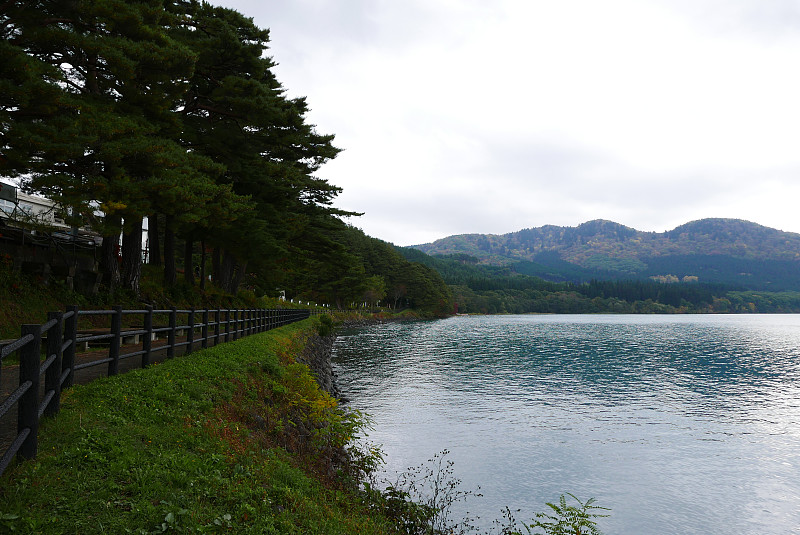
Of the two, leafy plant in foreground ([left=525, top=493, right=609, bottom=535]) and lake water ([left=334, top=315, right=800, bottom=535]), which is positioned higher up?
leafy plant in foreground ([left=525, top=493, right=609, bottom=535])

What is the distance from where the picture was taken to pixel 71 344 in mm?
8141

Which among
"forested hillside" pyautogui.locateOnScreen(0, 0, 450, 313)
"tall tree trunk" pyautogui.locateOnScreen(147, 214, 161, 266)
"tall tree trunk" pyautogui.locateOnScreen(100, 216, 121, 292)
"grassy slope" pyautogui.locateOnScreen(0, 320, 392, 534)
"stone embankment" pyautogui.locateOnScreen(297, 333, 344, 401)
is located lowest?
"stone embankment" pyautogui.locateOnScreen(297, 333, 344, 401)

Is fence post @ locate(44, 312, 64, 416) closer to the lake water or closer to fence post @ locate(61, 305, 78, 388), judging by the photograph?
fence post @ locate(61, 305, 78, 388)

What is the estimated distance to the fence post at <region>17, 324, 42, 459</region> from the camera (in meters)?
5.93

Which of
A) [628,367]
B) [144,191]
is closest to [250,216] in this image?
[144,191]

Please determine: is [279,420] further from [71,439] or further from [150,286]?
[150,286]

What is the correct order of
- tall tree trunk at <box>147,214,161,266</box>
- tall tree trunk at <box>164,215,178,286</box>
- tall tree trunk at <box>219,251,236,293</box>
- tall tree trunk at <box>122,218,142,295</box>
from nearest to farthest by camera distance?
tall tree trunk at <box>122,218,142,295</box> → tall tree trunk at <box>164,215,178,286</box> → tall tree trunk at <box>147,214,161,266</box> → tall tree trunk at <box>219,251,236,293</box>

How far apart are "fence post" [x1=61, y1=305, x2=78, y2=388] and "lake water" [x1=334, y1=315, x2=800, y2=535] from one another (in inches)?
377

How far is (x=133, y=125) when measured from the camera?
59.3 feet

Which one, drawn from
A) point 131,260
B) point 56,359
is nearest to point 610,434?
point 56,359

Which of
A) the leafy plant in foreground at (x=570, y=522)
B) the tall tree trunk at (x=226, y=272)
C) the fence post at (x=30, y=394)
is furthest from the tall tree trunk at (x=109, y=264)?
the leafy plant in foreground at (x=570, y=522)

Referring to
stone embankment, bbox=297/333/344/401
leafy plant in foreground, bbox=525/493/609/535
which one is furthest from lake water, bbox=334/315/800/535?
leafy plant in foreground, bbox=525/493/609/535

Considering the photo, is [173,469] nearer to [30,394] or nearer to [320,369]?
[30,394]

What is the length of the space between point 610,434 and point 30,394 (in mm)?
20066
